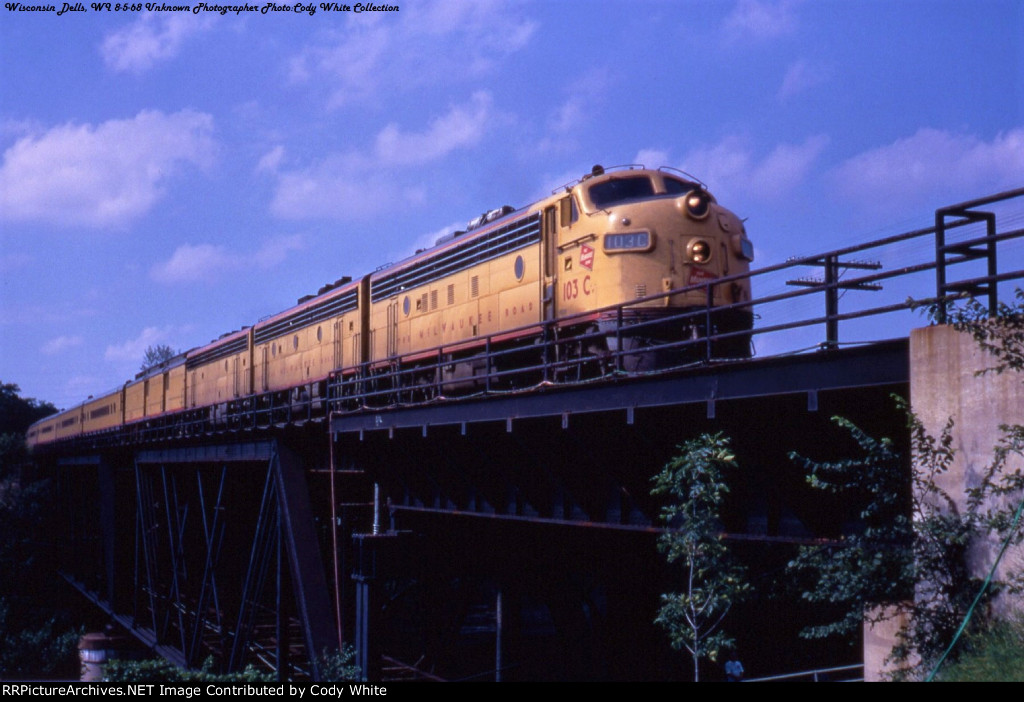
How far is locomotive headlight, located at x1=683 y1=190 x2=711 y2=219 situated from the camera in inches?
725

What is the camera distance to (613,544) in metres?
16.5

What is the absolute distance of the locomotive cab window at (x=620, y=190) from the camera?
18.4 m

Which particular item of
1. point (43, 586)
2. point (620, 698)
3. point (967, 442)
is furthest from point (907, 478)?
point (43, 586)

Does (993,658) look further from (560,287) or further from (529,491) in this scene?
(560,287)

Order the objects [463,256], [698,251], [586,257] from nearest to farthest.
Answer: [586,257] → [698,251] → [463,256]

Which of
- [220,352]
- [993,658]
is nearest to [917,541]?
[993,658]

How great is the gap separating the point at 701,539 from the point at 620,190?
940cm

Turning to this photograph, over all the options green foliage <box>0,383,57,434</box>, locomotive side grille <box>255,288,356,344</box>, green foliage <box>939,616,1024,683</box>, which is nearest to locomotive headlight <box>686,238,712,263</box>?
green foliage <box>939,616,1024,683</box>

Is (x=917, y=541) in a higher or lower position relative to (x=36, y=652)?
higher

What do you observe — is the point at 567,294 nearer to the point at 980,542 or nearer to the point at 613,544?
the point at 613,544

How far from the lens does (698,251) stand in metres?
18.3

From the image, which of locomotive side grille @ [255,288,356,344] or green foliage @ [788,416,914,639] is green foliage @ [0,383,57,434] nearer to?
locomotive side grille @ [255,288,356,344]

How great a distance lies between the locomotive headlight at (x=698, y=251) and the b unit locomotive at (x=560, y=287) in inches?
0.7

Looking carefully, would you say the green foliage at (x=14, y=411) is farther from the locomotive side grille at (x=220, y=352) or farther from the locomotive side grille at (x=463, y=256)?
the locomotive side grille at (x=463, y=256)
